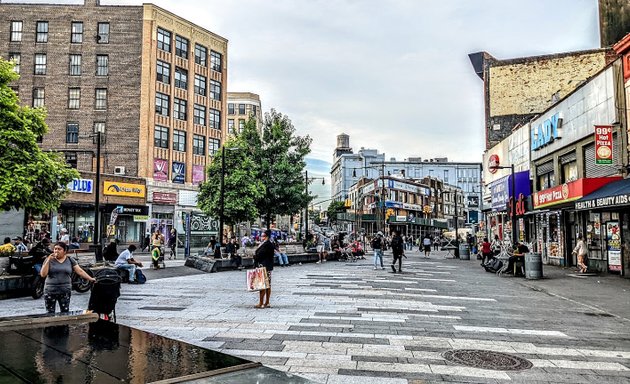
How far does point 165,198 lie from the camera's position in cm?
4550

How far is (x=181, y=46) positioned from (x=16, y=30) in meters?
14.6

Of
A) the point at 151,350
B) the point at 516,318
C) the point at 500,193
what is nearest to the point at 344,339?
the point at 151,350

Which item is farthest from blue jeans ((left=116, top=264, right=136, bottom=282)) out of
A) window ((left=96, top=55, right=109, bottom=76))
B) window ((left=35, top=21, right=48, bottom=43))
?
window ((left=35, top=21, right=48, bottom=43))

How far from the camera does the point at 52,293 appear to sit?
848 cm

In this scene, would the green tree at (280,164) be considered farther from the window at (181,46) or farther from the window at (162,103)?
the window at (181,46)

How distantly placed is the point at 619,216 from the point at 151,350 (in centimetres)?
2000

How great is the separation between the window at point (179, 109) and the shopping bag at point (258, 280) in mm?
39175

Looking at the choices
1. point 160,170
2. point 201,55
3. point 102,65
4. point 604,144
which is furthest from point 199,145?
point 604,144

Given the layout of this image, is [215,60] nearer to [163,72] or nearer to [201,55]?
[201,55]

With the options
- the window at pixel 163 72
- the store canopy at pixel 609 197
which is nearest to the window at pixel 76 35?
the window at pixel 163 72

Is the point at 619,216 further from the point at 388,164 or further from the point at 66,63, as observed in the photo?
the point at 388,164

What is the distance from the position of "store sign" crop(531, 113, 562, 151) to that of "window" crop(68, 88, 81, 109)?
3806cm

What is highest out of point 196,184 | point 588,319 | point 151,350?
point 196,184

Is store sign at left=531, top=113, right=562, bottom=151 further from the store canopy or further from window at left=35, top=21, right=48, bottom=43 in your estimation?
window at left=35, top=21, right=48, bottom=43
